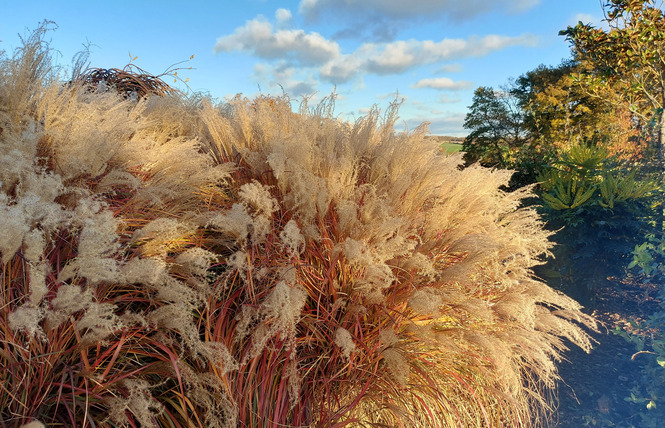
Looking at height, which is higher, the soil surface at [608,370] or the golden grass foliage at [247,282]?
the golden grass foliage at [247,282]

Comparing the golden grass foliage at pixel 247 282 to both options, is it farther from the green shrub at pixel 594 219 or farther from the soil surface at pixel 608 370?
the green shrub at pixel 594 219

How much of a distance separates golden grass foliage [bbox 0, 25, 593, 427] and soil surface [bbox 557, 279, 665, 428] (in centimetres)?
120

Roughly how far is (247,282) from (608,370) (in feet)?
12.5

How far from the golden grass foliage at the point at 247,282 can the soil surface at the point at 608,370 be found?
1205mm

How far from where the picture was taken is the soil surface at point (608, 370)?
338cm

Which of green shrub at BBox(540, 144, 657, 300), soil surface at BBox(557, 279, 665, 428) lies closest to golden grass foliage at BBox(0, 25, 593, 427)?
Answer: soil surface at BBox(557, 279, 665, 428)

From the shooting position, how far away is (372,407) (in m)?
2.03

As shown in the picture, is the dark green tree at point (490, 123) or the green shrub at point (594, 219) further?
the dark green tree at point (490, 123)

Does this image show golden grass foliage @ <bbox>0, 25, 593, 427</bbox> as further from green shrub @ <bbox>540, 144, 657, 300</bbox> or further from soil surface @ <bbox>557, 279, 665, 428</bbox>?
green shrub @ <bbox>540, 144, 657, 300</bbox>

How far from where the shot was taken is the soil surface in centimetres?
338

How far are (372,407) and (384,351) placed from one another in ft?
1.05

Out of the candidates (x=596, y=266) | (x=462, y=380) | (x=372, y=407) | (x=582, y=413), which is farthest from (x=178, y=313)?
Answer: (x=596, y=266)

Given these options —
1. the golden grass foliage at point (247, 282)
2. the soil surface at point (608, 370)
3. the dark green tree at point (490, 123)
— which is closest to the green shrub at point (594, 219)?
the soil surface at point (608, 370)

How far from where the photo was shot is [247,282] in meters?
1.85
